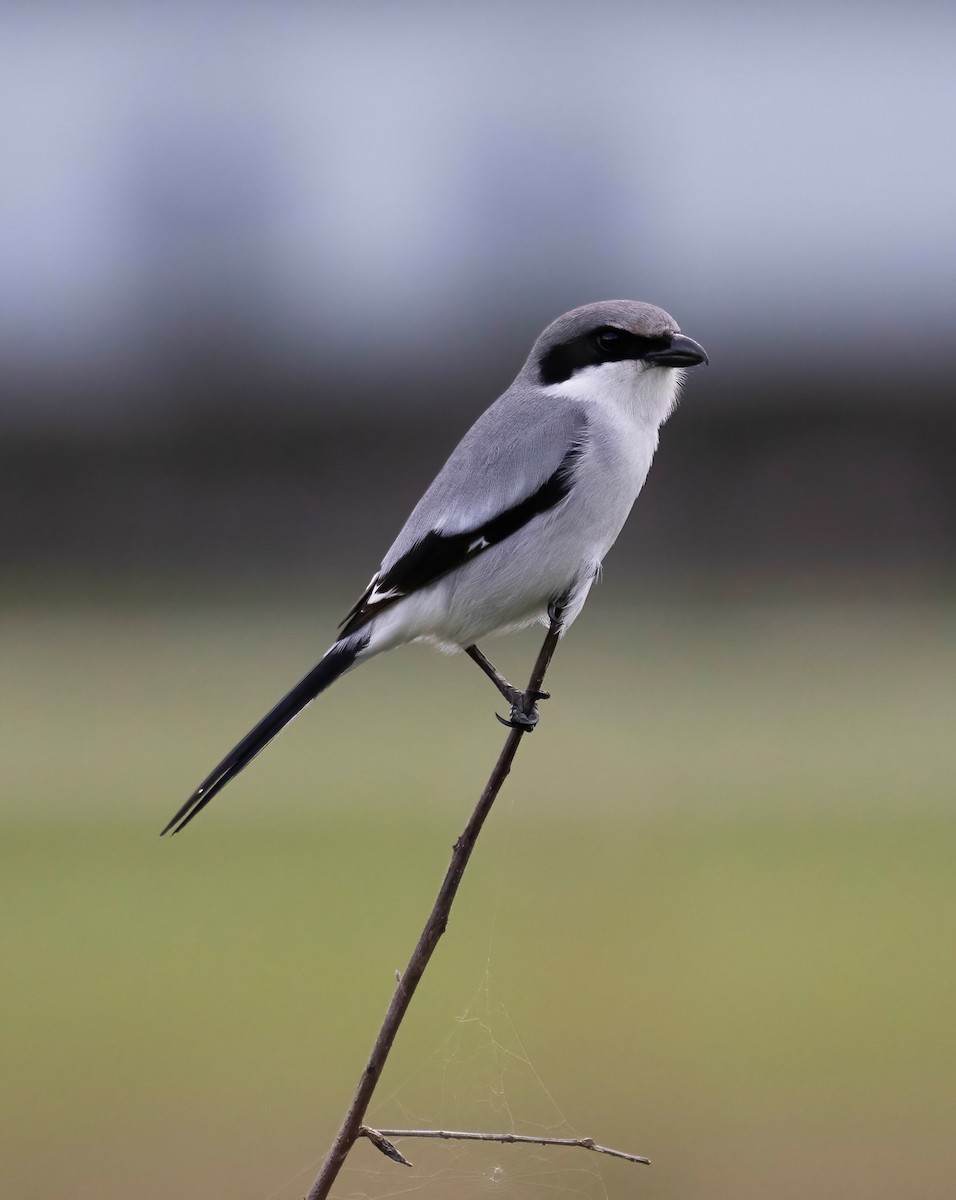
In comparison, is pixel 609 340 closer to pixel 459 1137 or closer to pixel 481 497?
pixel 481 497

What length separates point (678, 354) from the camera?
2.66 metres

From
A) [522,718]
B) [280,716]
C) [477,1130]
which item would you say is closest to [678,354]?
[522,718]

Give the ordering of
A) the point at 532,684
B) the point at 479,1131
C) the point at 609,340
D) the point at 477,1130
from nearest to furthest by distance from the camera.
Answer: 1. the point at 532,684
2. the point at 609,340
3. the point at 479,1131
4. the point at 477,1130

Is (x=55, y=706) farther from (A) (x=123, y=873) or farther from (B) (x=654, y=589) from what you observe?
(B) (x=654, y=589)

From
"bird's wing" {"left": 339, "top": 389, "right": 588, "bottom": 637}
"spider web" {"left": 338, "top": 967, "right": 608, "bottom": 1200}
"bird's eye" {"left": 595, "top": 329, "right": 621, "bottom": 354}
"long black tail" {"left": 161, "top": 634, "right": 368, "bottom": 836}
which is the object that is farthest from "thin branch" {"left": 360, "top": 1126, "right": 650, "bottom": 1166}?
"bird's eye" {"left": 595, "top": 329, "right": 621, "bottom": 354}

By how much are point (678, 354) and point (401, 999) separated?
1.58 metres

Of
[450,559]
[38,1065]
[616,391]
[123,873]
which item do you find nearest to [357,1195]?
[450,559]

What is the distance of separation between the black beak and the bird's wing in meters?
0.19

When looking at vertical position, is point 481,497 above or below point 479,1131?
above

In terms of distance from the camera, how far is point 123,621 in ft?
63.6

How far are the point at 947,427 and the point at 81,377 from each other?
Answer: 11750 mm

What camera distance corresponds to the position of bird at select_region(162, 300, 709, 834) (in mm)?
2602

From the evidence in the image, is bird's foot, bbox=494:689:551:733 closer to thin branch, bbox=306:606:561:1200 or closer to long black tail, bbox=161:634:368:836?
long black tail, bbox=161:634:368:836

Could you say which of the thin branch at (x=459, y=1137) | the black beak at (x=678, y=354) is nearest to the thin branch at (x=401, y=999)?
the thin branch at (x=459, y=1137)
